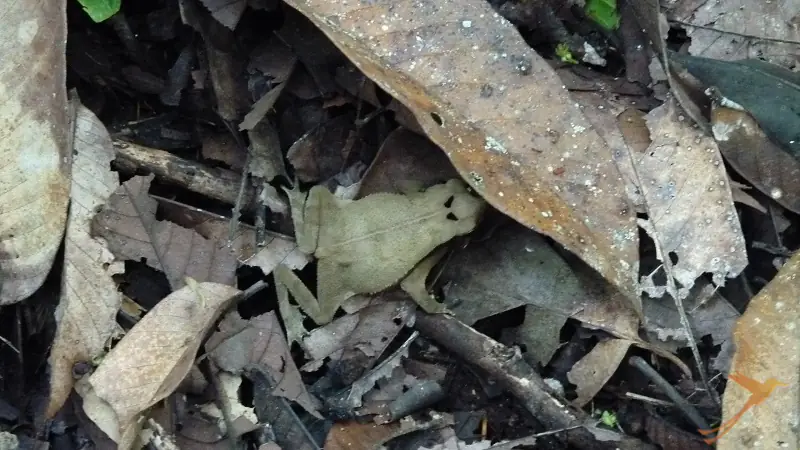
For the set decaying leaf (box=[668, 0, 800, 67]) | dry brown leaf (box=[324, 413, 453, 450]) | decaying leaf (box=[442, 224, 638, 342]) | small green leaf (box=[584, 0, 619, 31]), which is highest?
small green leaf (box=[584, 0, 619, 31])

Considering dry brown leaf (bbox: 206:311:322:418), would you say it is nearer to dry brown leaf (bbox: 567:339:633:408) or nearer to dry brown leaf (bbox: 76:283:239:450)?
dry brown leaf (bbox: 76:283:239:450)

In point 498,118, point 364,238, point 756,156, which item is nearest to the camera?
point 498,118

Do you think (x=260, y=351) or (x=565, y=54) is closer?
(x=260, y=351)

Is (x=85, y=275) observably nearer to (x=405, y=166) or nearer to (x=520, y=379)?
(x=405, y=166)

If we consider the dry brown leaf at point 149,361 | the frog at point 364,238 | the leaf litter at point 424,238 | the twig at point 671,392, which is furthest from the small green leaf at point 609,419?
the dry brown leaf at point 149,361

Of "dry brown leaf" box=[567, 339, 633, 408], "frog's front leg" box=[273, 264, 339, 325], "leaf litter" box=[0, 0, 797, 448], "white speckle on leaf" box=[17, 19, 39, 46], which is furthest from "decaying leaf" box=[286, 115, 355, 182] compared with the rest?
"dry brown leaf" box=[567, 339, 633, 408]

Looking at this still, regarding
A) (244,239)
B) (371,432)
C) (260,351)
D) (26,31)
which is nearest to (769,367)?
(371,432)
